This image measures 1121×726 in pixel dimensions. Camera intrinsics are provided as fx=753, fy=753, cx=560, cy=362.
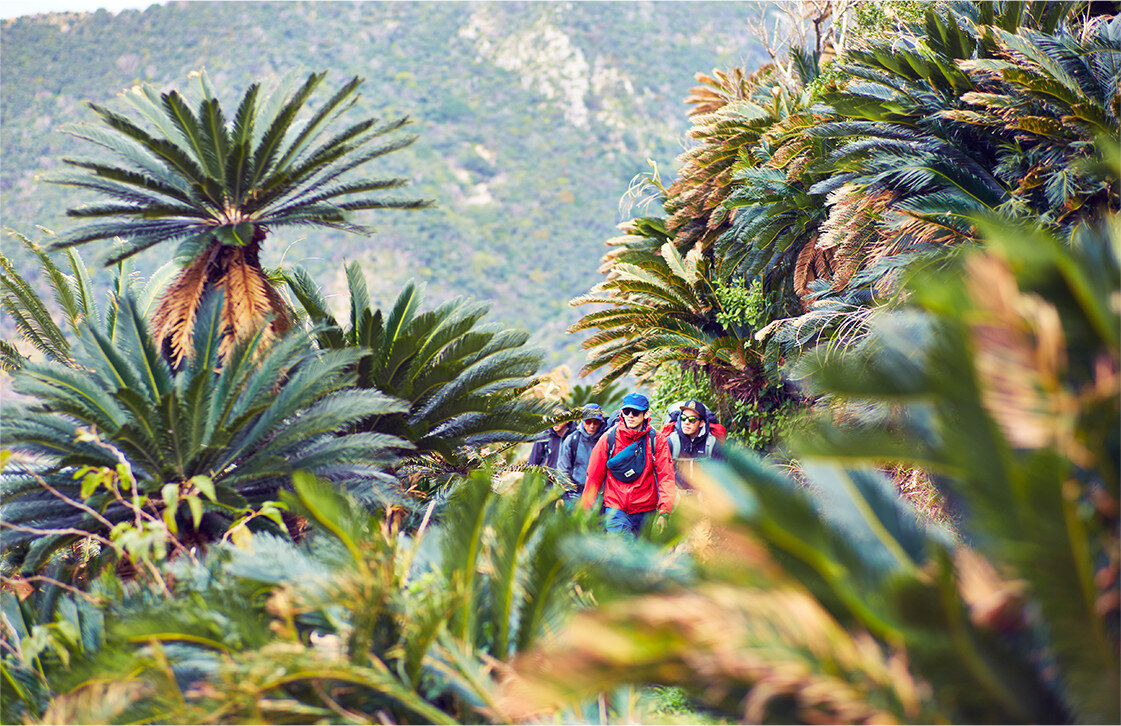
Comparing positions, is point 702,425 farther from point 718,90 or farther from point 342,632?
point 718,90

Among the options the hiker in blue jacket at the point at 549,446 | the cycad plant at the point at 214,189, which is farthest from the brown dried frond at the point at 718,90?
the cycad plant at the point at 214,189

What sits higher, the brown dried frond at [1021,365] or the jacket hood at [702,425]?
the brown dried frond at [1021,365]

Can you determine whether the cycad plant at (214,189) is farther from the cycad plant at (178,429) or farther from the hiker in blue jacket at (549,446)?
the hiker in blue jacket at (549,446)

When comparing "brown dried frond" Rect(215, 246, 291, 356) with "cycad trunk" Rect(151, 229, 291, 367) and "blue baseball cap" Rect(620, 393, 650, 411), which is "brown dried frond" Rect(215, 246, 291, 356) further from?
"blue baseball cap" Rect(620, 393, 650, 411)

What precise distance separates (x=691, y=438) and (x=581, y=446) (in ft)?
3.94

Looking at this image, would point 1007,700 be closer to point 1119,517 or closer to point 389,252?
point 1119,517

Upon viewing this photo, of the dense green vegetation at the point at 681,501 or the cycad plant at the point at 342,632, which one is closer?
the dense green vegetation at the point at 681,501

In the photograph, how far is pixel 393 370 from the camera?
7.36 metres

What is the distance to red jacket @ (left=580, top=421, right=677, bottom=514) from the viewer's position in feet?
21.4

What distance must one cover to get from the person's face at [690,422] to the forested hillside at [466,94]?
32.8 m

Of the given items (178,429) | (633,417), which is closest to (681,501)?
(633,417)

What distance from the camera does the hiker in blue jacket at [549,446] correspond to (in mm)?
8820

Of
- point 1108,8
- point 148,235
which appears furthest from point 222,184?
point 1108,8

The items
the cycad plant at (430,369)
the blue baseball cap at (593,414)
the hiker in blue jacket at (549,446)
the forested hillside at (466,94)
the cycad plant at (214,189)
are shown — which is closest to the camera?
the cycad plant at (214,189)
